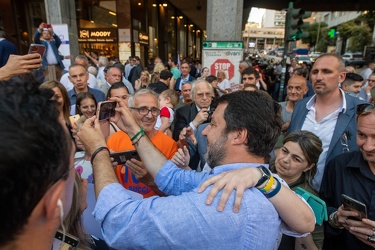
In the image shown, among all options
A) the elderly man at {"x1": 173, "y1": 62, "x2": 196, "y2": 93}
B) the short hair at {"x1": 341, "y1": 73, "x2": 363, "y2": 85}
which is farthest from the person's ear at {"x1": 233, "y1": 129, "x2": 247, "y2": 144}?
the elderly man at {"x1": 173, "y1": 62, "x2": 196, "y2": 93}

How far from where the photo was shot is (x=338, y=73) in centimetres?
278

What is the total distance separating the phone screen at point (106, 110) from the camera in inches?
64.6

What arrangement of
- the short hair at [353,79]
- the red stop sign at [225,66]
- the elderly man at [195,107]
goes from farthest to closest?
the red stop sign at [225,66], the short hair at [353,79], the elderly man at [195,107]

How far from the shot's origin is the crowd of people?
2.10 feet

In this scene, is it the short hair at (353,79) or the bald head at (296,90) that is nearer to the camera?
the bald head at (296,90)

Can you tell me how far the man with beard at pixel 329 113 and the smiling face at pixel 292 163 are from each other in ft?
1.74

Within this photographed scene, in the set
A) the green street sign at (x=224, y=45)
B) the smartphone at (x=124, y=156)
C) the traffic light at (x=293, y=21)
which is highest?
the traffic light at (x=293, y=21)

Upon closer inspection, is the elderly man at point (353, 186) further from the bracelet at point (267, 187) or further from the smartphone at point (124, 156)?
the smartphone at point (124, 156)

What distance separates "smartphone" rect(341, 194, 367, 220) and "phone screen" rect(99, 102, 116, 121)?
61.8 inches

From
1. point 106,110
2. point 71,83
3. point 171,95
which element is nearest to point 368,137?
point 106,110

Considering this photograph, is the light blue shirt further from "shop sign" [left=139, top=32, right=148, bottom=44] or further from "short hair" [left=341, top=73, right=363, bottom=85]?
"shop sign" [left=139, top=32, right=148, bottom=44]

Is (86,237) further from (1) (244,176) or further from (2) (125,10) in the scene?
(2) (125,10)

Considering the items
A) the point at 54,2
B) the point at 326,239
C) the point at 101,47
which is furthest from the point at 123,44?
the point at 326,239

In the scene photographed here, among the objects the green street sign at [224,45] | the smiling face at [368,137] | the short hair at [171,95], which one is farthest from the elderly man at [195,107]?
the green street sign at [224,45]
